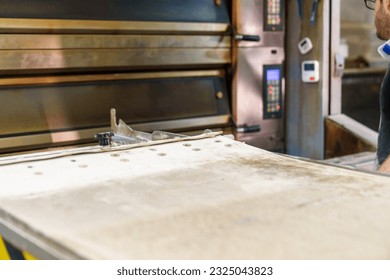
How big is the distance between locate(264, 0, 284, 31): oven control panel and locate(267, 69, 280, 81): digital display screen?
0.91 feet

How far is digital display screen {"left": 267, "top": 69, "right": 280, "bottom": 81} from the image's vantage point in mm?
3828

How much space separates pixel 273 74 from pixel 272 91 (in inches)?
4.5

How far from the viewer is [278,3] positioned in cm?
383

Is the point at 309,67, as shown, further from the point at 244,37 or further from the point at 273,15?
the point at 244,37

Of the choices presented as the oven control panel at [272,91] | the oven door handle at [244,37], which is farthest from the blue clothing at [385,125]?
the oven control panel at [272,91]

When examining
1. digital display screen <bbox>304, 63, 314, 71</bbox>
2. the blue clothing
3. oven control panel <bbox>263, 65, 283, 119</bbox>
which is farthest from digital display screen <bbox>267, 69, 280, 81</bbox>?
the blue clothing

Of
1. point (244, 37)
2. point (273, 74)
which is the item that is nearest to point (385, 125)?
point (244, 37)

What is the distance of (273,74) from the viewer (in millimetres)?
3854

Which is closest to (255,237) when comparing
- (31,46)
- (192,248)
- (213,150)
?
(192,248)

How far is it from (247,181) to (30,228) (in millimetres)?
565

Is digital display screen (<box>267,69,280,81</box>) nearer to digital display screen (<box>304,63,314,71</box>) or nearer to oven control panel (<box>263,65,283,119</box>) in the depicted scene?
oven control panel (<box>263,65,283,119</box>)

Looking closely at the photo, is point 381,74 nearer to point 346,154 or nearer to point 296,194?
point 346,154

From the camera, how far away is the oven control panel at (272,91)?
382cm

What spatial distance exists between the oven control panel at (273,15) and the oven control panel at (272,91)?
26 centimetres
